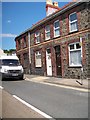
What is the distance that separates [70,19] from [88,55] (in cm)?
408

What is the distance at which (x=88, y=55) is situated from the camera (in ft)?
53.3

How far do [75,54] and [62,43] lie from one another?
2031 mm

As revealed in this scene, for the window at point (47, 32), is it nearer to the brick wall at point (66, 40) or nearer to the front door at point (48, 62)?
the brick wall at point (66, 40)

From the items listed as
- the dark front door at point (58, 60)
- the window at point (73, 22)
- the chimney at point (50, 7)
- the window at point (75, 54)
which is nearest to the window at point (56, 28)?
the dark front door at point (58, 60)

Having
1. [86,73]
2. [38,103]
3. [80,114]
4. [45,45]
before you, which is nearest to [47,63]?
[45,45]

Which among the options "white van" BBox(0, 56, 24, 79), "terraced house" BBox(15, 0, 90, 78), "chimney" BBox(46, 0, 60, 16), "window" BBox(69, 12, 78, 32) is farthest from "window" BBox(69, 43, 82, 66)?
"chimney" BBox(46, 0, 60, 16)

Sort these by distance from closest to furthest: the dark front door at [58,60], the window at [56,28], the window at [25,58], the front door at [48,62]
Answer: the dark front door at [58,60] → the window at [56,28] → the front door at [48,62] → the window at [25,58]

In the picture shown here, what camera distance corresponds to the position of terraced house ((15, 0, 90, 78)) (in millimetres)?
16703

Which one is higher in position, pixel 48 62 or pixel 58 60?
pixel 58 60

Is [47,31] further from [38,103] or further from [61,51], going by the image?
[38,103]

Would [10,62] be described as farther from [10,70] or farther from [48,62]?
[48,62]

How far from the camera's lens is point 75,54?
17.9 meters

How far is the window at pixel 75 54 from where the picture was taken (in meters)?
17.5

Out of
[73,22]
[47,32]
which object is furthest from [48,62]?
[73,22]
